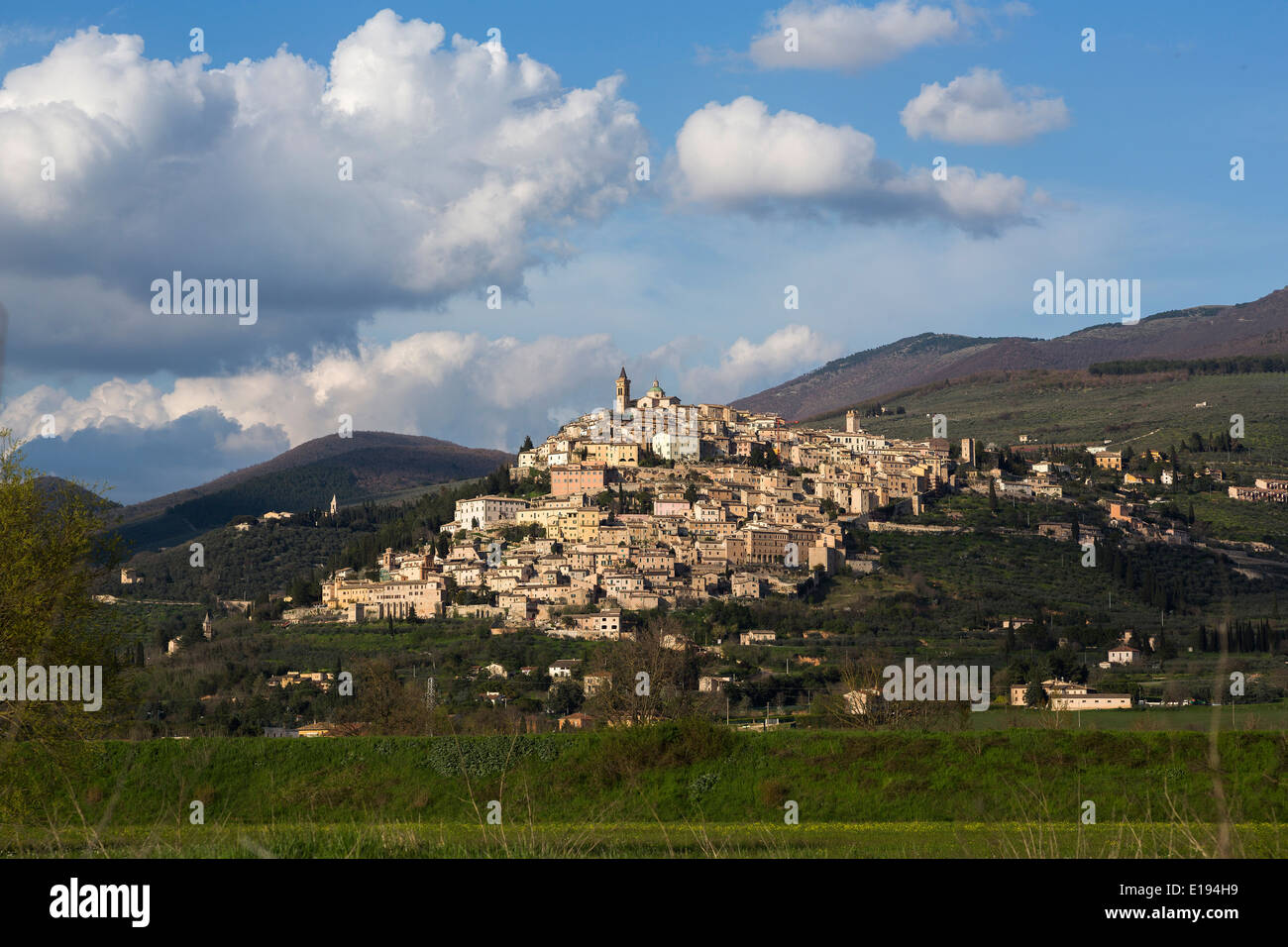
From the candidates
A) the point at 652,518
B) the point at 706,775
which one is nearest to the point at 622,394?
the point at 652,518

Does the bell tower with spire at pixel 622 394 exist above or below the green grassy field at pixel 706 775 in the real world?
above

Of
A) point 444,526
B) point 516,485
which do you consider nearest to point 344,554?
point 444,526

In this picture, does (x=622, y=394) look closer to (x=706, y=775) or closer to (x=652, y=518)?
(x=652, y=518)

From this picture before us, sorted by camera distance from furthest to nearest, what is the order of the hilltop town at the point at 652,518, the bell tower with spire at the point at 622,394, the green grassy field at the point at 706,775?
the bell tower with spire at the point at 622,394 < the hilltop town at the point at 652,518 < the green grassy field at the point at 706,775

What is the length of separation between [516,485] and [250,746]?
92.4 meters

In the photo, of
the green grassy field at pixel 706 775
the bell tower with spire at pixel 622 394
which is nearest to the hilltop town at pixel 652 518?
the bell tower with spire at pixel 622 394

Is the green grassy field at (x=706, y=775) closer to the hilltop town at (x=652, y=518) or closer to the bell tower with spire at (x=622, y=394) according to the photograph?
the hilltop town at (x=652, y=518)

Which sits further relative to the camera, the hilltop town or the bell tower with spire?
the bell tower with spire

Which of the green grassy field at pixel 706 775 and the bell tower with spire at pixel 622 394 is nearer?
the green grassy field at pixel 706 775

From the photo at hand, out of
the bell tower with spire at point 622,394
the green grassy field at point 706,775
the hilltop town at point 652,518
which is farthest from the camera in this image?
the bell tower with spire at point 622,394

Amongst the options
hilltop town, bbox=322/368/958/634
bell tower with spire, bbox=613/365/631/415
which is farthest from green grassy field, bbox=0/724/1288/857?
bell tower with spire, bbox=613/365/631/415

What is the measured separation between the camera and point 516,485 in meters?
117

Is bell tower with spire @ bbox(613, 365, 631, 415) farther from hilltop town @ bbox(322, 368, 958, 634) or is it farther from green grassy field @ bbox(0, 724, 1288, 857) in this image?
green grassy field @ bbox(0, 724, 1288, 857)
